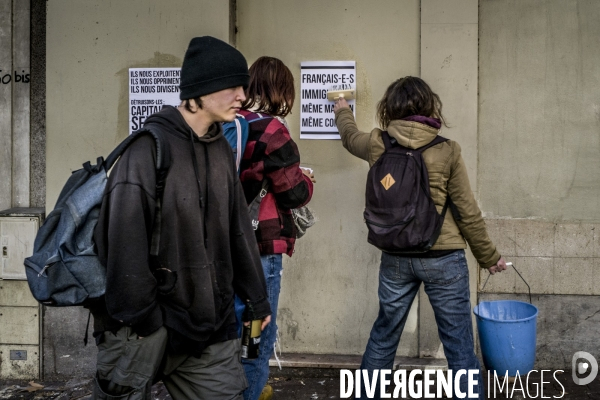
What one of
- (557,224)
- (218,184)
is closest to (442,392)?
(557,224)

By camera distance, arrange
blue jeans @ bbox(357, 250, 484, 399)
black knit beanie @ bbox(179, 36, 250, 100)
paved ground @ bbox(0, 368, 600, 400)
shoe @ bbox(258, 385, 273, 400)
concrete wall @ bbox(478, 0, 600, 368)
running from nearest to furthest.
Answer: black knit beanie @ bbox(179, 36, 250, 100)
blue jeans @ bbox(357, 250, 484, 399)
shoe @ bbox(258, 385, 273, 400)
paved ground @ bbox(0, 368, 600, 400)
concrete wall @ bbox(478, 0, 600, 368)

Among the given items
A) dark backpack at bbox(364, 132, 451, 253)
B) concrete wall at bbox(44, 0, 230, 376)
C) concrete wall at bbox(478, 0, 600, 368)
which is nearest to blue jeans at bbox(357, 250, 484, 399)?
dark backpack at bbox(364, 132, 451, 253)

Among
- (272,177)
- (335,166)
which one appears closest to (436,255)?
(272,177)

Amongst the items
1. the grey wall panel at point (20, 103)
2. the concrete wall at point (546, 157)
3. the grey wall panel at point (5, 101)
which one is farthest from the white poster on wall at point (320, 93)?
the grey wall panel at point (5, 101)

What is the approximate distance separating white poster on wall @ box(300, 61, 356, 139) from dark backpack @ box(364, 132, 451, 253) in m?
1.19

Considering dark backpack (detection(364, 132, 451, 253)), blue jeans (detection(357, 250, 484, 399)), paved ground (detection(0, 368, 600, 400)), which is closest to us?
dark backpack (detection(364, 132, 451, 253))

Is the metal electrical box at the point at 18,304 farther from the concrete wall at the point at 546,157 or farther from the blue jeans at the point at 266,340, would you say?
the concrete wall at the point at 546,157

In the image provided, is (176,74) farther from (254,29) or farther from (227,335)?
(227,335)

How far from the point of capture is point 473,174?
5016 mm

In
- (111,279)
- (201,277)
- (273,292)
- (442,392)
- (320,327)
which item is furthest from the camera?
(320,327)

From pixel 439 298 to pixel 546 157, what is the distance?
1.62 metres

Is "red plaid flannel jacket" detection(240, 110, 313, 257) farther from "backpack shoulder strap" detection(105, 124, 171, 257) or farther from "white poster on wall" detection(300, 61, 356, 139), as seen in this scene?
"white poster on wall" detection(300, 61, 356, 139)

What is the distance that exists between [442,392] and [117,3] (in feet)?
11.1

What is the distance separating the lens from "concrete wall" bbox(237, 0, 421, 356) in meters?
5.07
